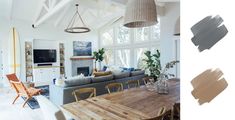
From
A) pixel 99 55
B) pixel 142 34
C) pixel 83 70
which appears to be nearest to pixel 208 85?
pixel 142 34

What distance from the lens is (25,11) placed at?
6734 millimetres

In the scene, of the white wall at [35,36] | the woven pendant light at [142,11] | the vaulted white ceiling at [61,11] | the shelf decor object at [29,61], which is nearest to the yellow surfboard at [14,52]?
the white wall at [35,36]

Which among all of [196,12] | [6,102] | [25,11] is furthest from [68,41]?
[196,12]

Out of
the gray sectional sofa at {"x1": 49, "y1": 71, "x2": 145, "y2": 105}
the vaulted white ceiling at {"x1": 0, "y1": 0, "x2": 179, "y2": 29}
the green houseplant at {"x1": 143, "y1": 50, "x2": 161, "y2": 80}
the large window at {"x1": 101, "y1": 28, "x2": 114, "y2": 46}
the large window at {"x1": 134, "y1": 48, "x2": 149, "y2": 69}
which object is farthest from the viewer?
the large window at {"x1": 101, "y1": 28, "x2": 114, "y2": 46}

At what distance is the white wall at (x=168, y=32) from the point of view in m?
6.11

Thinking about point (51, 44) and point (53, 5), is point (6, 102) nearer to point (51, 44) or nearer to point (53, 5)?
point (53, 5)

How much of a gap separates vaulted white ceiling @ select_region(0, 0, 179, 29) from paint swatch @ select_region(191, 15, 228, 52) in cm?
477

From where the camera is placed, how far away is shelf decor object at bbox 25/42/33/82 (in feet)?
24.5

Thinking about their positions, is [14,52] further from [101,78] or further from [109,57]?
[109,57]

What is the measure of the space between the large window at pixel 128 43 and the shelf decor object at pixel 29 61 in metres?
3.94

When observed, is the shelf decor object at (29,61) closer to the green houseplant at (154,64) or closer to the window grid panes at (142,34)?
the window grid panes at (142,34)

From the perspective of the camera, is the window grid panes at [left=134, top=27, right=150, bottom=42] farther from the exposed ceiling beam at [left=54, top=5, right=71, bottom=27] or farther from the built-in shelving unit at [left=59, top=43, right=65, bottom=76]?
the built-in shelving unit at [left=59, top=43, right=65, bottom=76]

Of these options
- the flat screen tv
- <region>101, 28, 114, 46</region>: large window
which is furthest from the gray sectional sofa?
<region>101, 28, 114, 46</region>: large window

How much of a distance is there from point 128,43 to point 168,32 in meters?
2.55
